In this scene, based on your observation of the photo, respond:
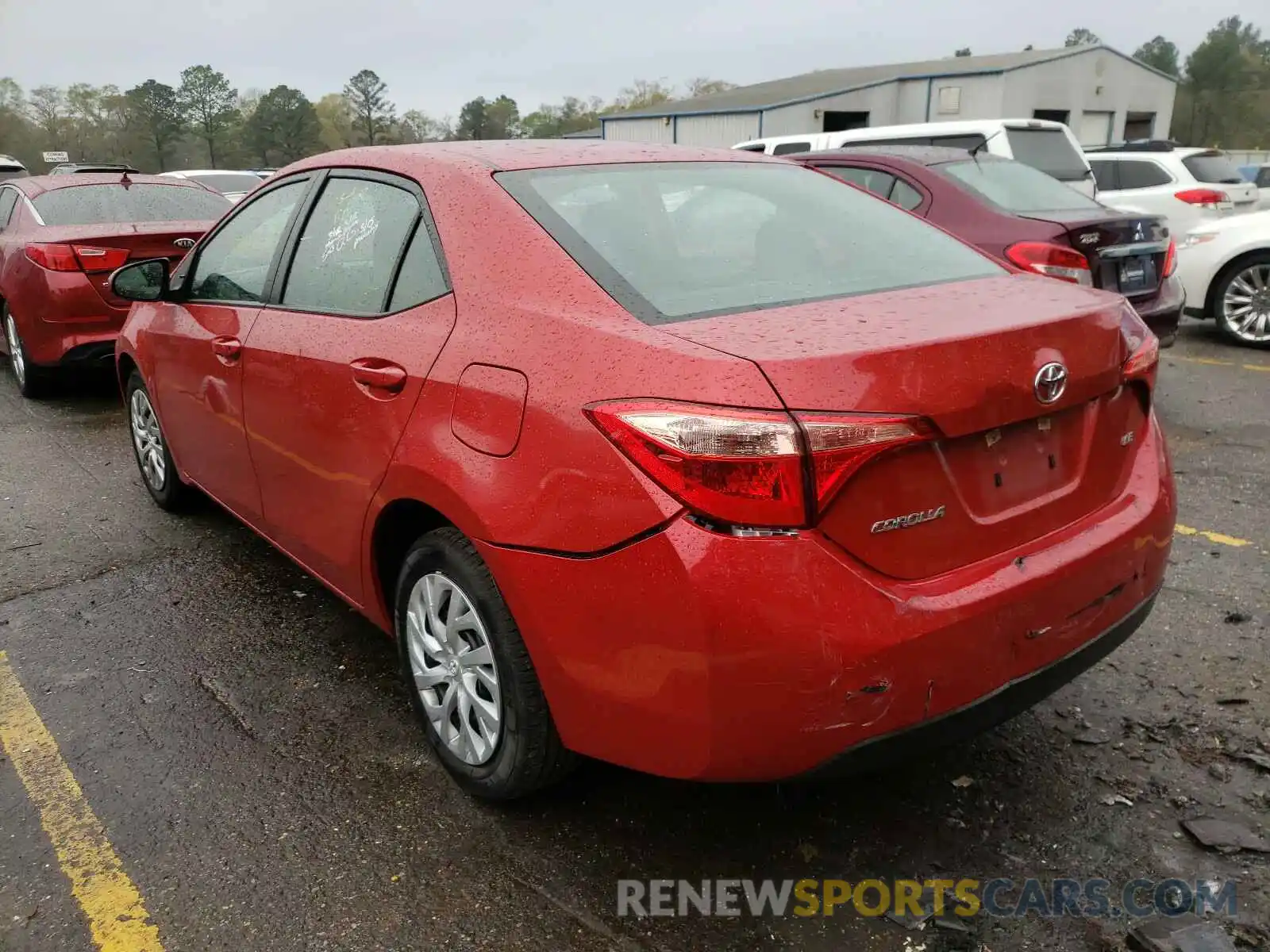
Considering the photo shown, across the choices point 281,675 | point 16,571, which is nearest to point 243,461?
point 281,675

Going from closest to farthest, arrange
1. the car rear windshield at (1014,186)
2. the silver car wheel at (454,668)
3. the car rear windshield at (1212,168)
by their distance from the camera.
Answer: the silver car wheel at (454,668) < the car rear windshield at (1014,186) < the car rear windshield at (1212,168)

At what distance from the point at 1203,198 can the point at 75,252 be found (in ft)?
35.0

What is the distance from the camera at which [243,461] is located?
3488mm

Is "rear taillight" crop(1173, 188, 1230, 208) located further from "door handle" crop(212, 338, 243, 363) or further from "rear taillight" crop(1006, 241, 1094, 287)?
"door handle" crop(212, 338, 243, 363)

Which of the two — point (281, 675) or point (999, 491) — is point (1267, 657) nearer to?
point (999, 491)

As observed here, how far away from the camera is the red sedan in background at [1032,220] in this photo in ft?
19.1

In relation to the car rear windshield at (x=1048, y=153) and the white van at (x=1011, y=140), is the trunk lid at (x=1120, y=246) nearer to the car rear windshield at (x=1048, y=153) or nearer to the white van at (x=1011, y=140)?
the white van at (x=1011, y=140)

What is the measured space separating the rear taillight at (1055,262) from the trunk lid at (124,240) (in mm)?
5273

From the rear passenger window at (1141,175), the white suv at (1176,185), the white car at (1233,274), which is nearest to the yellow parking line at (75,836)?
the white car at (1233,274)

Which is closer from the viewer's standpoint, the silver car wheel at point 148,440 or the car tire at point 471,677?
the car tire at point 471,677

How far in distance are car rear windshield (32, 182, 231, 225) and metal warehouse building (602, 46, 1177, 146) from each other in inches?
1064

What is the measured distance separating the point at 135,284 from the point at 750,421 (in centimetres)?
329

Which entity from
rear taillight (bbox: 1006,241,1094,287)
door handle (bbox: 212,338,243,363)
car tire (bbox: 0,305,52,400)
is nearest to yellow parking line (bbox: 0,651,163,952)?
door handle (bbox: 212,338,243,363)

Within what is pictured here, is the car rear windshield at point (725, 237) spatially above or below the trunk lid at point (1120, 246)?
above
